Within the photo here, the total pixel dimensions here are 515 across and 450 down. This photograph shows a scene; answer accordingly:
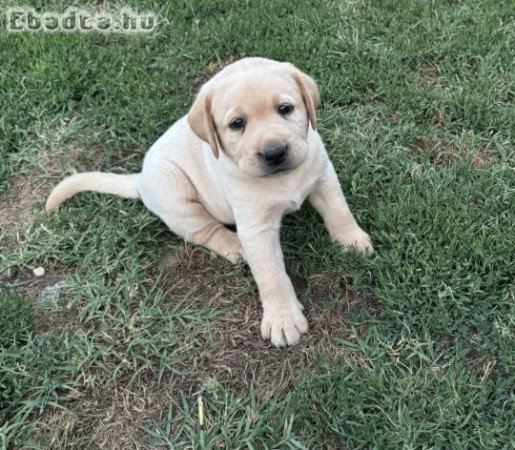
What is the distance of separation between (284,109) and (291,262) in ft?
3.48

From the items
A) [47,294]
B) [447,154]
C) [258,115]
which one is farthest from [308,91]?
[47,294]

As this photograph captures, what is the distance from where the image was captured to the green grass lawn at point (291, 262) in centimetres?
313

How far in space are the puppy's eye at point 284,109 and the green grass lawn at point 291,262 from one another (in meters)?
0.98

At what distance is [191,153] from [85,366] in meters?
1.38

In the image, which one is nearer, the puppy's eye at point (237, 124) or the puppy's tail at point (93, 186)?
the puppy's eye at point (237, 124)

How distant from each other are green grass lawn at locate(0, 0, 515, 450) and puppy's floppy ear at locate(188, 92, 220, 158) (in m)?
0.95

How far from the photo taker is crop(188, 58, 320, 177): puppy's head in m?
3.04

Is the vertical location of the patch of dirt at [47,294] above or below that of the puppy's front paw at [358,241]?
below

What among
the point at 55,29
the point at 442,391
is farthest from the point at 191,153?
the point at 55,29

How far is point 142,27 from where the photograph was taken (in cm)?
570

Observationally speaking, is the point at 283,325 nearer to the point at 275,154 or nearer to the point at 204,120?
the point at 275,154

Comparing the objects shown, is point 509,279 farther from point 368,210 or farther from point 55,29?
point 55,29

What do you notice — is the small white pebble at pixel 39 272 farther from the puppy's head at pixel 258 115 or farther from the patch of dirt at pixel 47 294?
the puppy's head at pixel 258 115

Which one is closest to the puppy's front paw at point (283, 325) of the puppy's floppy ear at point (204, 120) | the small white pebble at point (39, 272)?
the puppy's floppy ear at point (204, 120)
